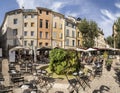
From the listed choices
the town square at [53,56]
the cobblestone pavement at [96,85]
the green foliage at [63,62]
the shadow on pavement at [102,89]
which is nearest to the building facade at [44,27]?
the town square at [53,56]

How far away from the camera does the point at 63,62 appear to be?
76.0ft

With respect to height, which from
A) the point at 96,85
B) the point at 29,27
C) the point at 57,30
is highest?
the point at 29,27

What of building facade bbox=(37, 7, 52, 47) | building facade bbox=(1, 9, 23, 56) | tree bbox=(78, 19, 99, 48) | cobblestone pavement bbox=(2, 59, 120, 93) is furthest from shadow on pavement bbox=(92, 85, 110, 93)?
building facade bbox=(37, 7, 52, 47)

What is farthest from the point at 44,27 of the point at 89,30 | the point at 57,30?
the point at 89,30

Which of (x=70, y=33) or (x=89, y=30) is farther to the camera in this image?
(x=70, y=33)

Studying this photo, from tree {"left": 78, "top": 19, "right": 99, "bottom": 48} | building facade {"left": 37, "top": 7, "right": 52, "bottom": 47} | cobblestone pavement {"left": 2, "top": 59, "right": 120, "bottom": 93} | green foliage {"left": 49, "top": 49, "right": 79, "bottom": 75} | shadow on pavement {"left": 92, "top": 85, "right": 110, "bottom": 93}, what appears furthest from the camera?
building facade {"left": 37, "top": 7, "right": 52, "bottom": 47}

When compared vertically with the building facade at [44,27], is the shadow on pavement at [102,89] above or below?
below

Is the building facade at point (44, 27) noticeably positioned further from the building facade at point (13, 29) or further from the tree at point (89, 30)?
the tree at point (89, 30)

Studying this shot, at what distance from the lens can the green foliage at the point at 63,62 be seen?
23.0m

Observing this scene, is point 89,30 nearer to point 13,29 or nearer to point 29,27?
point 29,27

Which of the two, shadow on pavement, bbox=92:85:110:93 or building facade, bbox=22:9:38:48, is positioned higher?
building facade, bbox=22:9:38:48

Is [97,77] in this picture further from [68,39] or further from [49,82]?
[68,39]

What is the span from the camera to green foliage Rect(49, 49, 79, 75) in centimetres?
2297

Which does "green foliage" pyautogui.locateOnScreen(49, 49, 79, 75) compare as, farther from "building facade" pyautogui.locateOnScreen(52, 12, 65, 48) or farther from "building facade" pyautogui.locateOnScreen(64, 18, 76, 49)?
"building facade" pyautogui.locateOnScreen(64, 18, 76, 49)
